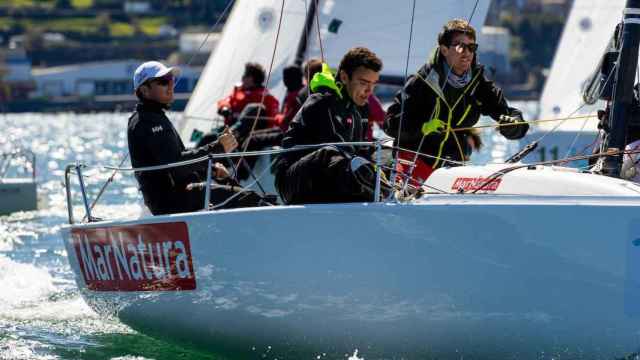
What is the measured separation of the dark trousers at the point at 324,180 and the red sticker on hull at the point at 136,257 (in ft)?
1.97

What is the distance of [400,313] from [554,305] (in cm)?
67

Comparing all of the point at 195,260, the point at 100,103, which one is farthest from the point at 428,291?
the point at 100,103

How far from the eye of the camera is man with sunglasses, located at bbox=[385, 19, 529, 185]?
267 inches

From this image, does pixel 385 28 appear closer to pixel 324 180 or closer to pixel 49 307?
pixel 49 307

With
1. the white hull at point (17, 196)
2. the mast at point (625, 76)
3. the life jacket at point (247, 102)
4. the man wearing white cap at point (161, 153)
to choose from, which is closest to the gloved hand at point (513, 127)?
the mast at point (625, 76)

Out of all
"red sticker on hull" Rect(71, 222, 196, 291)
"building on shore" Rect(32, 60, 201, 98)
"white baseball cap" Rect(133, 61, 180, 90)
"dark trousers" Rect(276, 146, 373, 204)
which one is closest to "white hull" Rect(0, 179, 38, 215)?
"red sticker on hull" Rect(71, 222, 196, 291)

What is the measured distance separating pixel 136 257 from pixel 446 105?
1878mm

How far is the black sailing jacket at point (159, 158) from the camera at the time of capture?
21.6ft

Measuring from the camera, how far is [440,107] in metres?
7.00

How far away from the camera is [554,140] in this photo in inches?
564

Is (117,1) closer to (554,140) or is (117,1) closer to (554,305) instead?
(554,140)

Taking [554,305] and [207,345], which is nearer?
[554,305]

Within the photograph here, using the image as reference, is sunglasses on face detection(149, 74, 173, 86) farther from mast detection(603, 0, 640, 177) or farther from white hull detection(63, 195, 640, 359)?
mast detection(603, 0, 640, 177)

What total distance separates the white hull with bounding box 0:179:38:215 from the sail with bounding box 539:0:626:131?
278 inches
